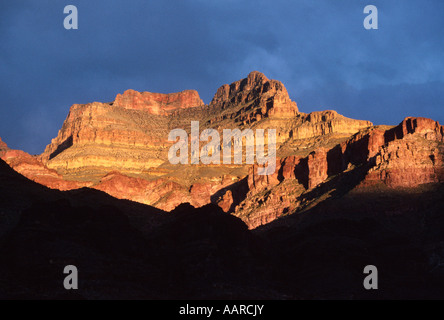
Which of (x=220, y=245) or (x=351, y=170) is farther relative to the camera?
(x=351, y=170)

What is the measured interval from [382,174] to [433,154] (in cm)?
1278

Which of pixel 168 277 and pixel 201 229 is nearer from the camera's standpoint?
pixel 168 277

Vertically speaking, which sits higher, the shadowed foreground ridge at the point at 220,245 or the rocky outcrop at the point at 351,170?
the rocky outcrop at the point at 351,170

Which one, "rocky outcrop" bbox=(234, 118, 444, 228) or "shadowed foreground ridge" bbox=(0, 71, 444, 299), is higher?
"rocky outcrop" bbox=(234, 118, 444, 228)

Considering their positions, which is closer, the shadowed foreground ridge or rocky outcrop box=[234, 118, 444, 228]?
the shadowed foreground ridge

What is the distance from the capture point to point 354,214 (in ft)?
394

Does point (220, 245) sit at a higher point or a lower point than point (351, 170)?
lower

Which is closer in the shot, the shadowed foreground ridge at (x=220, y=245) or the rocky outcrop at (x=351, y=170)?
the shadowed foreground ridge at (x=220, y=245)

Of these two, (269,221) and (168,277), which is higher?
(269,221)

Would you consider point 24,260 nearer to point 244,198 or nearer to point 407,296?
point 407,296
